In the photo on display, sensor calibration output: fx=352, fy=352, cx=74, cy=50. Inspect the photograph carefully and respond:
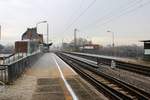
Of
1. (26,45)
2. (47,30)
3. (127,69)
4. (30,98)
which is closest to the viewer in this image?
(30,98)

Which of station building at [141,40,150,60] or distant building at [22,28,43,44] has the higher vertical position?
distant building at [22,28,43,44]

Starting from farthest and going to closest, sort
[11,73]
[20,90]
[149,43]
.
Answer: [149,43] → [11,73] → [20,90]

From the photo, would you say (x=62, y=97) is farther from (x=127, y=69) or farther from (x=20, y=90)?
(x=127, y=69)

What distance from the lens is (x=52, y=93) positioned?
15.3 meters

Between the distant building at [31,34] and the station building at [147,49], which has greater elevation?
the distant building at [31,34]

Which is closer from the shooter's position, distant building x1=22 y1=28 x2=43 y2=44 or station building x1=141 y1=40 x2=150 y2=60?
station building x1=141 y1=40 x2=150 y2=60

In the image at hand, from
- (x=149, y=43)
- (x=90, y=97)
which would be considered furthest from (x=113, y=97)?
(x=149, y=43)

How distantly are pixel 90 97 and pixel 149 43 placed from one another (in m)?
40.2

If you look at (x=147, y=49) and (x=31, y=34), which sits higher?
(x=31, y=34)

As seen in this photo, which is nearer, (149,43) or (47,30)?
(149,43)

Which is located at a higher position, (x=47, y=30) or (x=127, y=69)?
(x=47, y=30)

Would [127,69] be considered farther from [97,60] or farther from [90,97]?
[90,97]

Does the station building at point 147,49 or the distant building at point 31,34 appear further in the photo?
the distant building at point 31,34

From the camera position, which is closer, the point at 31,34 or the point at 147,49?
the point at 147,49
